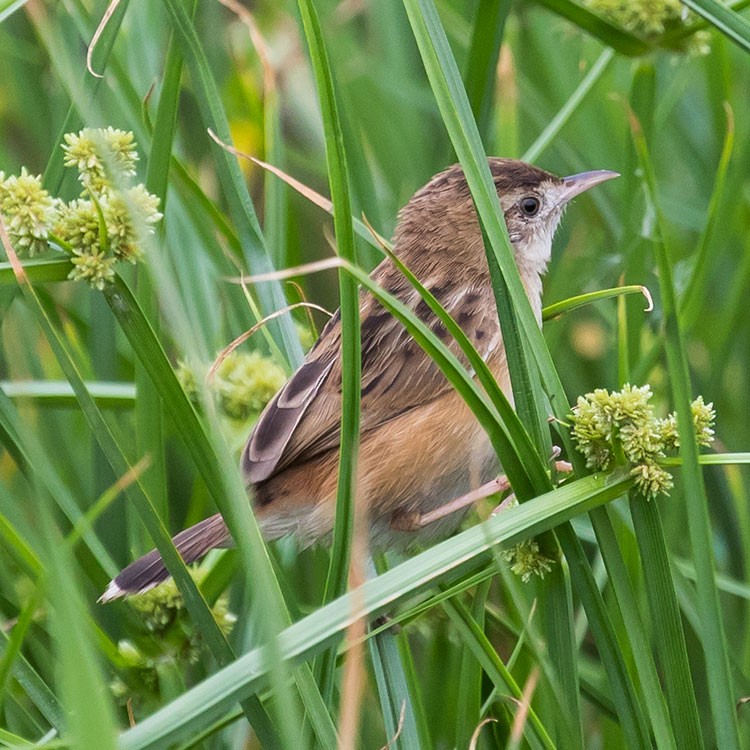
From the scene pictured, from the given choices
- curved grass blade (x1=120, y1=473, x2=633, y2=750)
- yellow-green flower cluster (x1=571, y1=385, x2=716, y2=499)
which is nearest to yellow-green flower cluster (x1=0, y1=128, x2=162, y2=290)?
curved grass blade (x1=120, y1=473, x2=633, y2=750)

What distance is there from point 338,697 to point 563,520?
4.01 feet

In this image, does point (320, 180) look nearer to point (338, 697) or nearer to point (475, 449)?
point (475, 449)

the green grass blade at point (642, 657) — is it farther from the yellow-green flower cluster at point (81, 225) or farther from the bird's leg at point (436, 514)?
the yellow-green flower cluster at point (81, 225)

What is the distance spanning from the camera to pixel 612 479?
6.82 ft

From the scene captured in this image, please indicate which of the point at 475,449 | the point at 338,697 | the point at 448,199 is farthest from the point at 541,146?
the point at 338,697

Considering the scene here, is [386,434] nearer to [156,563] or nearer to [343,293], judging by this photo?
[156,563]

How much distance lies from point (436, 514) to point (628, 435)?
3.90 ft

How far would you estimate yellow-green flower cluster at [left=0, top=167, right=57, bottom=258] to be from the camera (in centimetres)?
196

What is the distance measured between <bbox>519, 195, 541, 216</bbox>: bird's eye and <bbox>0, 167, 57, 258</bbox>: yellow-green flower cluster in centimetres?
192

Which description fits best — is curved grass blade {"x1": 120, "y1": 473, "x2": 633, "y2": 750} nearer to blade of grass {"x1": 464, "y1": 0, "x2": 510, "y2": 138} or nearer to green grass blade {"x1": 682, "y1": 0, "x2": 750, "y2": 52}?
green grass blade {"x1": 682, "y1": 0, "x2": 750, "y2": 52}

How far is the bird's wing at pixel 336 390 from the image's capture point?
3031 millimetres

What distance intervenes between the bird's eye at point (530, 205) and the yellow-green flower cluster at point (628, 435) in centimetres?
159

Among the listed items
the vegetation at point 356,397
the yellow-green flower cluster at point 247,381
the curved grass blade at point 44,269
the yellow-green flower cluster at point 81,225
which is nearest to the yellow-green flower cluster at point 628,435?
the vegetation at point 356,397

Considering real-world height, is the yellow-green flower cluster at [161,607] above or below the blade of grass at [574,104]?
below
